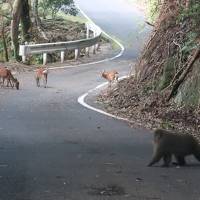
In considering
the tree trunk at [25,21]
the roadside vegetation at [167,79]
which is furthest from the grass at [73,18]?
the roadside vegetation at [167,79]

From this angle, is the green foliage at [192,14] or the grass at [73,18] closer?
the green foliage at [192,14]

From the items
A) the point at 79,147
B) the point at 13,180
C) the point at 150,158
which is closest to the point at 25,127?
the point at 79,147

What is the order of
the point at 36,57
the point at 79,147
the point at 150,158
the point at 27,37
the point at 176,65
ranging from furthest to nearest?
the point at 27,37, the point at 36,57, the point at 176,65, the point at 79,147, the point at 150,158

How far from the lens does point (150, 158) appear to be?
36.6ft

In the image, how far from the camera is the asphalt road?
849cm

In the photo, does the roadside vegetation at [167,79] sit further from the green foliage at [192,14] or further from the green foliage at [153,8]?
the green foliage at [153,8]

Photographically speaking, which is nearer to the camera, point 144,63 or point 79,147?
point 79,147

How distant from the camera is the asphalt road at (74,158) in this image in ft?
27.9

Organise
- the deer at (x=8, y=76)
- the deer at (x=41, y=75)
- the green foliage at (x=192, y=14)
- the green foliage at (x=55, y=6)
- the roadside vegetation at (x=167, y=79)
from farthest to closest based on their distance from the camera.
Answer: the green foliage at (x=55, y=6) → the deer at (x=41, y=75) → the deer at (x=8, y=76) → the green foliage at (x=192, y=14) → the roadside vegetation at (x=167, y=79)

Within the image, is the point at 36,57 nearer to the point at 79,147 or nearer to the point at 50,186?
the point at 79,147

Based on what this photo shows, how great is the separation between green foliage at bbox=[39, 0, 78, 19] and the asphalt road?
18293 millimetres

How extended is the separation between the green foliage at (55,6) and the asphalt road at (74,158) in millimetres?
18293

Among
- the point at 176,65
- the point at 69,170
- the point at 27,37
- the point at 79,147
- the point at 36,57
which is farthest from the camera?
the point at 27,37

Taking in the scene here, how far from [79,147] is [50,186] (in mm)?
3481
